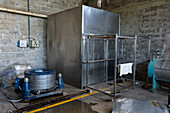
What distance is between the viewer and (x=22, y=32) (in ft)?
21.4

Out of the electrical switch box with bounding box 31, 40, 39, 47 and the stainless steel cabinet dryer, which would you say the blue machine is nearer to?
the stainless steel cabinet dryer

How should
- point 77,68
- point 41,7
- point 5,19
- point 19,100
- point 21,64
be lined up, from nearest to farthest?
point 19,100 < point 77,68 < point 5,19 < point 21,64 < point 41,7

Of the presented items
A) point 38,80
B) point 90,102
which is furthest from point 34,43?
point 90,102

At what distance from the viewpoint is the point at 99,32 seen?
6074mm

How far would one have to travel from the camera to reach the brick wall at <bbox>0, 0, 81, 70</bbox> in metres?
6.08

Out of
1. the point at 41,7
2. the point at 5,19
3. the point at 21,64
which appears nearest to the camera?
the point at 5,19

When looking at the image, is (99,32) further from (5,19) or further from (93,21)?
(5,19)

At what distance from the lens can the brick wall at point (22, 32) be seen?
608 centimetres

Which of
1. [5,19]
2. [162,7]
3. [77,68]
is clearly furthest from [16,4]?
[162,7]

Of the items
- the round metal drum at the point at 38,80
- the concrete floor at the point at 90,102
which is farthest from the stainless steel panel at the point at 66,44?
the round metal drum at the point at 38,80

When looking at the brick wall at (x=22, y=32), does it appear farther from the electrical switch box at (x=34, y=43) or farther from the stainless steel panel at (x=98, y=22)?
the stainless steel panel at (x=98, y=22)

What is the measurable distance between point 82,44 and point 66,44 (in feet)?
3.25

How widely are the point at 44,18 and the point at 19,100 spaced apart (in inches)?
172

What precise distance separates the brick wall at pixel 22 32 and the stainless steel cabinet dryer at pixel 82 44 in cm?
50
